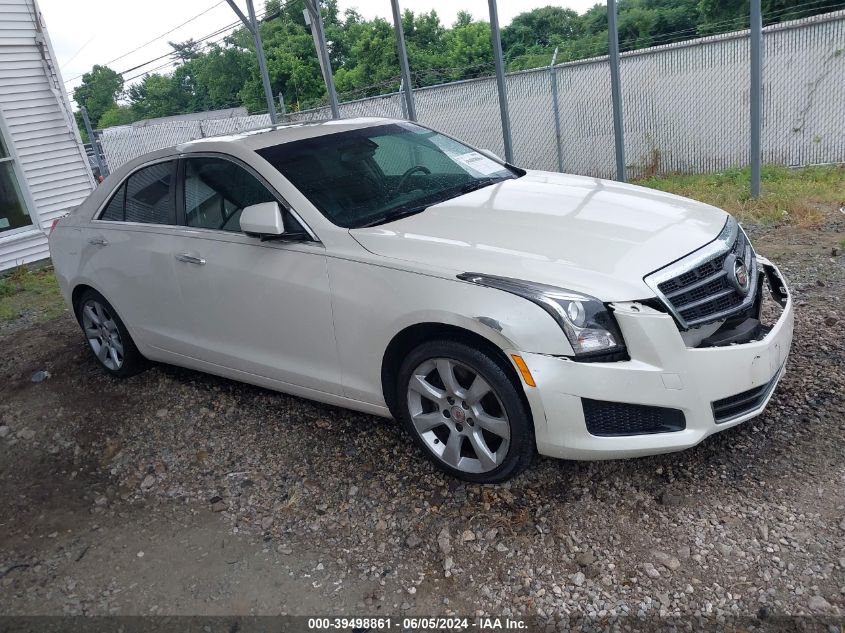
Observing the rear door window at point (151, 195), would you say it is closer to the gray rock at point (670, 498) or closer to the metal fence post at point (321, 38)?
the gray rock at point (670, 498)

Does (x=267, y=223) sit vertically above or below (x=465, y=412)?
above

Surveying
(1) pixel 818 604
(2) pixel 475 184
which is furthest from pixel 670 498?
(2) pixel 475 184

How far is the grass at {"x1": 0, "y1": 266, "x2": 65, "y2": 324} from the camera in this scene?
7.79 metres

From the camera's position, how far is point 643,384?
2.78m

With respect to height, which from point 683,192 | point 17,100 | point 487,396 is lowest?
point 683,192

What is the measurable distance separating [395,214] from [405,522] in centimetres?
154

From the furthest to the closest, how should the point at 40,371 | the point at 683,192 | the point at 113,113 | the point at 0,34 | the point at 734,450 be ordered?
the point at 113,113
the point at 0,34
the point at 683,192
the point at 40,371
the point at 734,450

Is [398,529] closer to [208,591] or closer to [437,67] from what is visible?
[208,591]

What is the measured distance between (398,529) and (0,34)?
10.4 metres

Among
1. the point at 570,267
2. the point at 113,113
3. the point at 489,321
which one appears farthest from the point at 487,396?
the point at 113,113

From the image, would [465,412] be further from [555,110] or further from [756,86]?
[555,110]

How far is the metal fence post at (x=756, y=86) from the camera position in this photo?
695 cm

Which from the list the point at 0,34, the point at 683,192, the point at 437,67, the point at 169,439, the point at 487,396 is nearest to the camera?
the point at 487,396

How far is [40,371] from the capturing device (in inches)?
222
